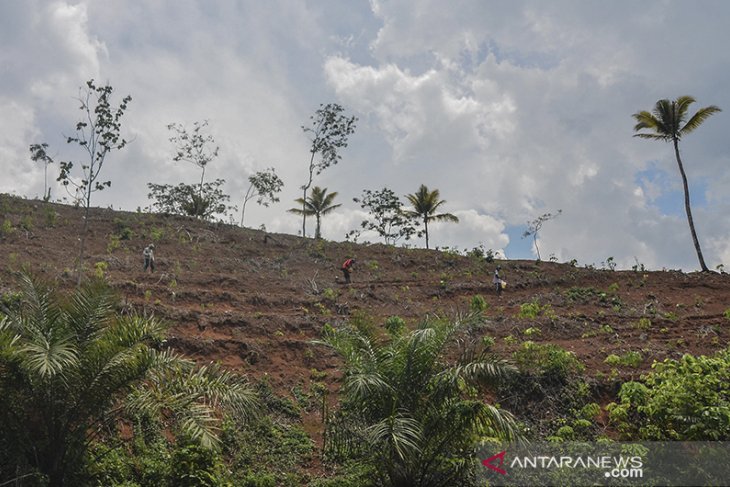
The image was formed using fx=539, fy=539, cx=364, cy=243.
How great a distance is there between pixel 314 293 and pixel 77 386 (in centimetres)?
1284

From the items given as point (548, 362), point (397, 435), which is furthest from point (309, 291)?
point (397, 435)

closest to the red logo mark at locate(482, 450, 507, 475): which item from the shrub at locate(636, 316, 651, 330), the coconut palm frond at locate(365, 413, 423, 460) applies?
the coconut palm frond at locate(365, 413, 423, 460)

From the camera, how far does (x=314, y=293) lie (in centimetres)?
2036

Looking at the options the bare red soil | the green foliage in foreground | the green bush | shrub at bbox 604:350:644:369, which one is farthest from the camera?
the bare red soil

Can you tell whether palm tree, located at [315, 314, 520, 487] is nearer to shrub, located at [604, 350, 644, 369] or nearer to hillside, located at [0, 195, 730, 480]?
hillside, located at [0, 195, 730, 480]

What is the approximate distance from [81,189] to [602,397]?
1510 cm

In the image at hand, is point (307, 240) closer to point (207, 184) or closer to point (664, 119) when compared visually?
point (207, 184)

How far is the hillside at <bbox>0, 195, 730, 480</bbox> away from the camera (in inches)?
545

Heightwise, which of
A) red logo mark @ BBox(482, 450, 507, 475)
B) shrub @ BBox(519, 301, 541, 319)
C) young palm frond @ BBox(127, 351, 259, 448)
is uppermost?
shrub @ BBox(519, 301, 541, 319)

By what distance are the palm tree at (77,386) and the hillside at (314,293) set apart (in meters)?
1.15

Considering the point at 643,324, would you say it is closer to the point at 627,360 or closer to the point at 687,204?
the point at 627,360

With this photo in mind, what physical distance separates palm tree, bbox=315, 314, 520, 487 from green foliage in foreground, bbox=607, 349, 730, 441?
129 inches

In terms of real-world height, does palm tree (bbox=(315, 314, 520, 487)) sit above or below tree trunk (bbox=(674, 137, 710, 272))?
below

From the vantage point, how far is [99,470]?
27.8 feet
